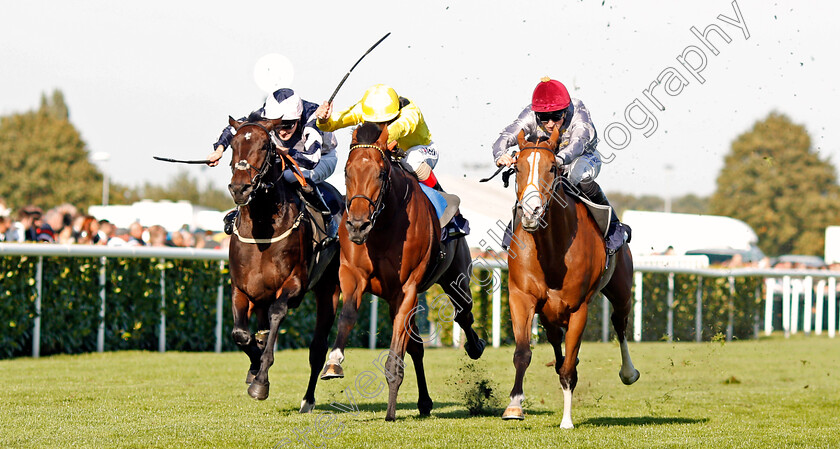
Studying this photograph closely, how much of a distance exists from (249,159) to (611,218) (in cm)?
251

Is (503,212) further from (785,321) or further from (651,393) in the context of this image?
(651,393)

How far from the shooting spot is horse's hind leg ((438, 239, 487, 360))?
8.26 m

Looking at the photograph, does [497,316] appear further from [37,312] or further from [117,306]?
[37,312]

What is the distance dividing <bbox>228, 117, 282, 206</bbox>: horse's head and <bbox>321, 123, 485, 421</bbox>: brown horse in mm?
576

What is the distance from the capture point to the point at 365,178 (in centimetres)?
660

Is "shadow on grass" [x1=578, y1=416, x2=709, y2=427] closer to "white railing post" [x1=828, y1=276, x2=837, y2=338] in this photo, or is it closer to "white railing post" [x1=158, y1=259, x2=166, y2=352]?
"white railing post" [x1=158, y1=259, x2=166, y2=352]

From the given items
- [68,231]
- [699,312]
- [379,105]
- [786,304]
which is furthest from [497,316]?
[379,105]

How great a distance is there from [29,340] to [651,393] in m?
6.45

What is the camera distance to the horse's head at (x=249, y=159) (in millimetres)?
6758

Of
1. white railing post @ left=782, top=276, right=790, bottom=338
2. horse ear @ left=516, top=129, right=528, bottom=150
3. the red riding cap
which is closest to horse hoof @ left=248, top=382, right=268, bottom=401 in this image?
horse ear @ left=516, top=129, right=528, bottom=150

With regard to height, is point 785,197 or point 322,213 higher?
point 785,197

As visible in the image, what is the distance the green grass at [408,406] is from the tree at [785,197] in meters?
34.6

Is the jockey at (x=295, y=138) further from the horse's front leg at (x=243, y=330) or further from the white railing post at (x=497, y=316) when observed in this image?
the white railing post at (x=497, y=316)

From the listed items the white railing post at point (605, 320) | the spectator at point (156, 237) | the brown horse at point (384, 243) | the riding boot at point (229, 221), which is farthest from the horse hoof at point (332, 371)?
the white railing post at point (605, 320)
